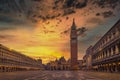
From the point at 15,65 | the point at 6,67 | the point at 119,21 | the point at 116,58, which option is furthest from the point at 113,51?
the point at 15,65

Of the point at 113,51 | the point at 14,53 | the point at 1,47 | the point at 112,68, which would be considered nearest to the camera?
the point at 113,51

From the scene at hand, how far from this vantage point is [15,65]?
159375 mm

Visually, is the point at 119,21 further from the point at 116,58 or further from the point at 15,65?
the point at 15,65

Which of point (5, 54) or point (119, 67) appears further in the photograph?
point (5, 54)

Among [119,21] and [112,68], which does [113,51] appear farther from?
[119,21]

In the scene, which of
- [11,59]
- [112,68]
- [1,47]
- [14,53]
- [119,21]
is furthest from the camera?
[14,53]

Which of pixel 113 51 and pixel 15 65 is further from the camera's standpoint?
pixel 15 65

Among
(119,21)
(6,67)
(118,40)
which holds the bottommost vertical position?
(6,67)

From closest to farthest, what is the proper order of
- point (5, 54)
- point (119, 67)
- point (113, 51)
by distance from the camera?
point (119, 67) → point (113, 51) → point (5, 54)

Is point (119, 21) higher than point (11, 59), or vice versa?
point (119, 21)

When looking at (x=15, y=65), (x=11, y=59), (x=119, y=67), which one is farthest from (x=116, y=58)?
(x=15, y=65)

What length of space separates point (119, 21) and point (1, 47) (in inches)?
2761

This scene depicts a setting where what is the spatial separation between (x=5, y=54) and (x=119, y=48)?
252 feet

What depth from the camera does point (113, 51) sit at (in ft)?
269
